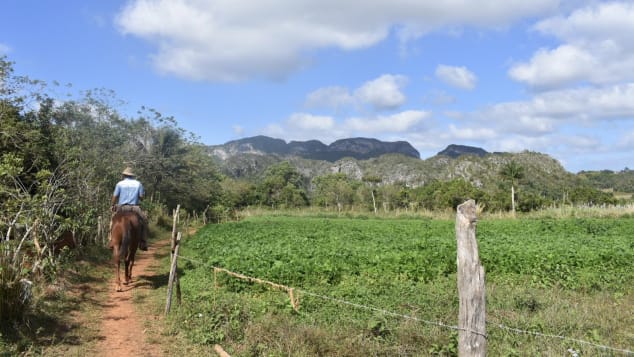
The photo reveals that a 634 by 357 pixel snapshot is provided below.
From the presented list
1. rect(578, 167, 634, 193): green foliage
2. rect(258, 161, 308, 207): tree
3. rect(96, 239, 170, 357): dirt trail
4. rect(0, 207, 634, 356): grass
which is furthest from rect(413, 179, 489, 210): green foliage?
rect(578, 167, 634, 193): green foliage

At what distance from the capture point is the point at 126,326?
7.78m

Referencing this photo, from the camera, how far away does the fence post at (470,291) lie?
174 inches

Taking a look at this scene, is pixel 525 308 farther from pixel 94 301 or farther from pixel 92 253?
pixel 92 253

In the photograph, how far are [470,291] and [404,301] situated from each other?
169 inches

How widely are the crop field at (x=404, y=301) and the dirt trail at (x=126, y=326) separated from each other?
68cm

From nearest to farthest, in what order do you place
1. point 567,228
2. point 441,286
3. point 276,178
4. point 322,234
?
point 441,286 → point 322,234 → point 567,228 → point 276,178

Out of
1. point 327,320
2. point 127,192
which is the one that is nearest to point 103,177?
point 127,192

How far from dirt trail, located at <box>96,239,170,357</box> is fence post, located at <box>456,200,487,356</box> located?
4562 millimetres

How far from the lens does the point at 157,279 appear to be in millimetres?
11859

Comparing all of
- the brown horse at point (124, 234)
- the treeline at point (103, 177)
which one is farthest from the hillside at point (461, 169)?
the brown horse at point (124, 234)

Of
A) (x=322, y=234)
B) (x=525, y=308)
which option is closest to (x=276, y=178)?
(x=322, y=234)

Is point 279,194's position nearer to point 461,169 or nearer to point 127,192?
point 461,169

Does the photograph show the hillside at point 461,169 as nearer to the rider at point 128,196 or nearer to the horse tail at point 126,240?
the rider at point 128,196

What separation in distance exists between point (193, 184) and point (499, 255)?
33944mm
